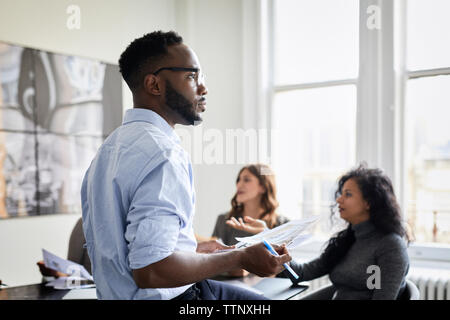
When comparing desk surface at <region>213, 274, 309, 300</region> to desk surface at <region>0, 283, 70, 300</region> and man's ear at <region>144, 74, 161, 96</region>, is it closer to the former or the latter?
desk surface at <region>0, 283, 70, 300</region>

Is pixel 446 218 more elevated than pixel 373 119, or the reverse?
pixel 373 119

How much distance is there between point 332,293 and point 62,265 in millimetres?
1397

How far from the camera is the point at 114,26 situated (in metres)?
3.68

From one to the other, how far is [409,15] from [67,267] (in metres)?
2.87

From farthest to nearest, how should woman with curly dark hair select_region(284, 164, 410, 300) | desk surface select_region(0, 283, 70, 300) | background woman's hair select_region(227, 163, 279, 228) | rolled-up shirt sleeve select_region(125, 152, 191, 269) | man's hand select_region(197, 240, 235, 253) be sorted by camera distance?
1. background woman's hair select_region(227, 163, 279, 228)
2. woman with curly dark hair select_region(284, 164, 410, 300)
3. desk surface select_region(0, 283, 70, 300)
4. man's hand select_region(197, 240, 235, 253)
5. rolled-up shirt sleeve select_region(125, 152, 191, 269)

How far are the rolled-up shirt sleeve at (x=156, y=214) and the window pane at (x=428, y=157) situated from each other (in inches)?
110

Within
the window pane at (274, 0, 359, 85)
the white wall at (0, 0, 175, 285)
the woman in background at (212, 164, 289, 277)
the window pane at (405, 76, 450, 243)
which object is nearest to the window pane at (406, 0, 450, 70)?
the window pane at (405, 76, 450, 243)

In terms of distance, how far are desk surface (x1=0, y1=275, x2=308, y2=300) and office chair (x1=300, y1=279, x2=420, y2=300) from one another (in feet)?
0.80

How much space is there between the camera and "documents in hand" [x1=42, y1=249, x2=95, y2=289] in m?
2.05

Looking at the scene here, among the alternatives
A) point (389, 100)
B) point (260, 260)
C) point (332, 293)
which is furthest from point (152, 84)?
point (389, 100)

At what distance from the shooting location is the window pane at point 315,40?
11.7 feet

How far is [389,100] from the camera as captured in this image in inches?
130
